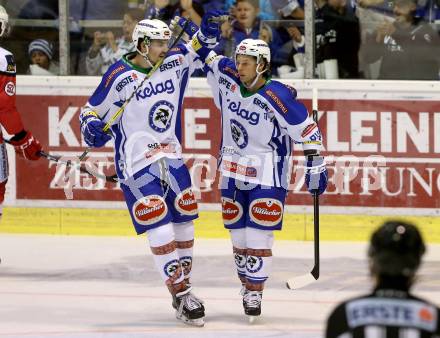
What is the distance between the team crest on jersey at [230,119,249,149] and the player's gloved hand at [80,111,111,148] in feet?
1.86

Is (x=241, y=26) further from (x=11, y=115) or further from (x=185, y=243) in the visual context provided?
(x=185, y=243)

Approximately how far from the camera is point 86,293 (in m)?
6.57

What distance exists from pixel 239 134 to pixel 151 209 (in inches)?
20.3

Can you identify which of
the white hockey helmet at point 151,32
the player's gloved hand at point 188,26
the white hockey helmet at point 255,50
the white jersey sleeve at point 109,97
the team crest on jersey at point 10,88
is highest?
the player's gloved hand at point 188,26

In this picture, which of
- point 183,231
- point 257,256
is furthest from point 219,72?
point 257,256

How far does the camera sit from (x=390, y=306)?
2551mm

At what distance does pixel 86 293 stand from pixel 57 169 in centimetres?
183

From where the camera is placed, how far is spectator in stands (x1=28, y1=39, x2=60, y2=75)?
27.2ft

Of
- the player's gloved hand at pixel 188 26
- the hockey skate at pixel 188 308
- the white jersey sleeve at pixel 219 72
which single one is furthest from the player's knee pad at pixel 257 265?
the player's gloved hand at pixel 188 26

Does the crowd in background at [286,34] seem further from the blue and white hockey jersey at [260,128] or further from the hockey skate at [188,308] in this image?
the hockey skate at [188,308]

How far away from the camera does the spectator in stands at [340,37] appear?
7922 mm

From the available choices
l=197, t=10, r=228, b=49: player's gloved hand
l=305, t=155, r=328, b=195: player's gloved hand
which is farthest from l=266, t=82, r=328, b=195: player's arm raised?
l=197, t=10, r=228, b=49: player's gloved hand

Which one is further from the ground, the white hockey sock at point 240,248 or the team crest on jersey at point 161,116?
the team crest on jersey at point 161,116

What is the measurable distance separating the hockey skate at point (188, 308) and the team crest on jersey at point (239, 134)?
689 millimetres
